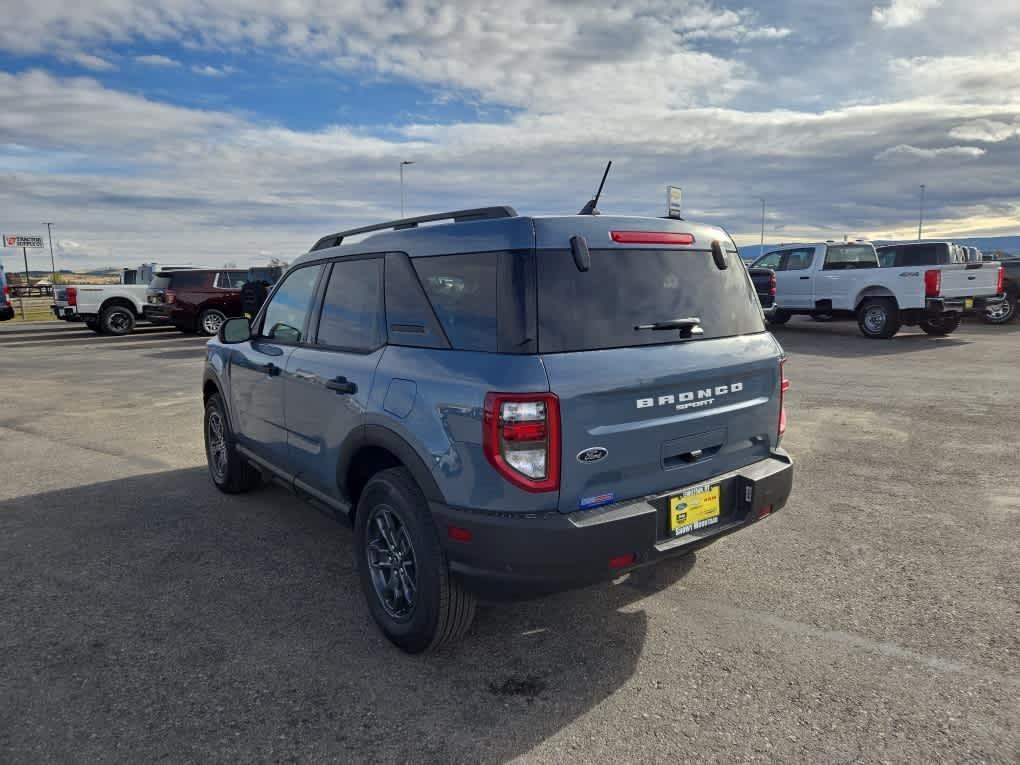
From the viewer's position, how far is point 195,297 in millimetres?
18766

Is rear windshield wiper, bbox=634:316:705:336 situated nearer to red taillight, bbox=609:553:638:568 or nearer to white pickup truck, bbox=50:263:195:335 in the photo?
red taillight, bbox=609:553:638:568

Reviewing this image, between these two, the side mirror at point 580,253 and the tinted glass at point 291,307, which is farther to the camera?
the tinted glass at point 291,307

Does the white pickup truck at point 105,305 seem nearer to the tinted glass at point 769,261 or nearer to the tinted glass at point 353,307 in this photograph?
the tinted glass at point 769,261

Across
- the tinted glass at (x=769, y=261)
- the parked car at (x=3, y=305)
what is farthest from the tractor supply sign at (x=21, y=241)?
the tinted glass at (x=769, y=261)

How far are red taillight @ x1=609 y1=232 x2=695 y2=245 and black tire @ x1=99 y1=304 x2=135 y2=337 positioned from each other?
66.8 ft

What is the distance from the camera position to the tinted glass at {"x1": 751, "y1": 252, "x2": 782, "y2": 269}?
55.9ft

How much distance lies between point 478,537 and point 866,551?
265 cm

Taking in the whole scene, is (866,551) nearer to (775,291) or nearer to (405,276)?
(405,276)

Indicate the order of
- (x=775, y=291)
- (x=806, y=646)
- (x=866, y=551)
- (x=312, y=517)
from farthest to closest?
(x=775, y=291) → (x=312, y=517) → (x=866, y=551) → (x=806, y=646)

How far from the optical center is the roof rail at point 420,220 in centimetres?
297

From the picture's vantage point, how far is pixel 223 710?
2.73 metres

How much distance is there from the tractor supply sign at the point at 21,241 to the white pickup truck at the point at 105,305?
11.0m

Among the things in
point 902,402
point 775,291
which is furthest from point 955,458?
point 775,291

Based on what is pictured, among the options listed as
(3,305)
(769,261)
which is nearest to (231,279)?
(3,305)
